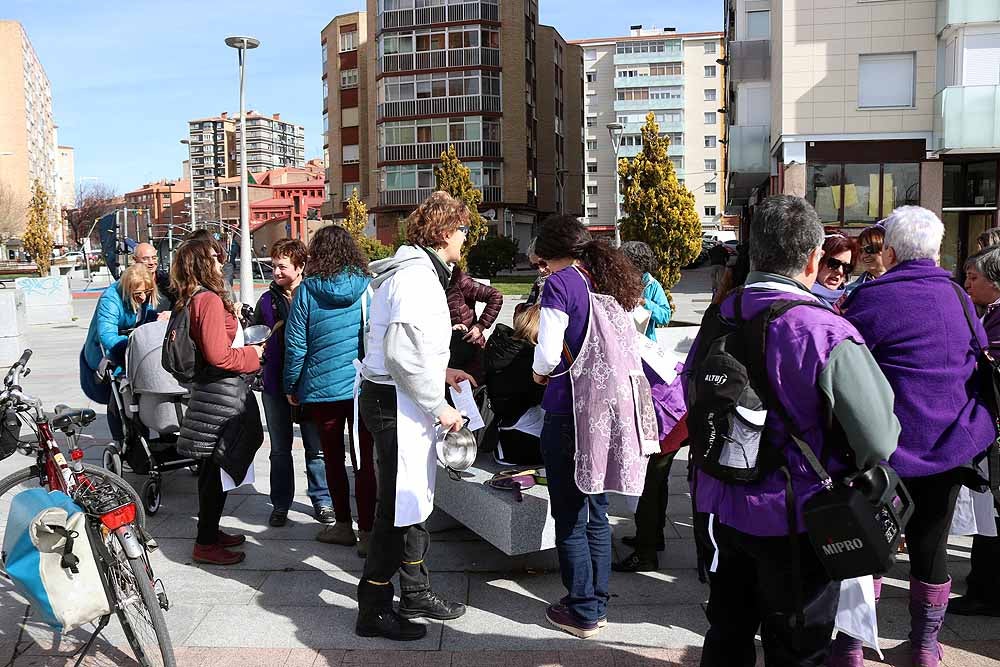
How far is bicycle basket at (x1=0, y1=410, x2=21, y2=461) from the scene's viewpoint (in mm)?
3947

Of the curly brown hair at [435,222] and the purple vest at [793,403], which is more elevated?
the curly brown hair at [435,222]

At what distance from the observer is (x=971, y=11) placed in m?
23.9

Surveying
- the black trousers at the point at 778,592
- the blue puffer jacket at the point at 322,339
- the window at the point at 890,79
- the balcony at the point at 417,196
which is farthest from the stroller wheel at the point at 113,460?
the balcony at the point at 417,196

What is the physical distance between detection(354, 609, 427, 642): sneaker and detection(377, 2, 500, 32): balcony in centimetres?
5850

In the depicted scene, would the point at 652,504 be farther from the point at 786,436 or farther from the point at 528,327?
the point at 786,436

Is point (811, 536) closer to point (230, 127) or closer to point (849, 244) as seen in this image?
point (849, 244)

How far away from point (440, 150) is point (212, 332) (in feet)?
185

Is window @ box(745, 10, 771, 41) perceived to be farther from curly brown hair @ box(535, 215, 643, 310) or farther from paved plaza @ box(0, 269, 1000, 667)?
curly brown hair @ box(535, 215, 643, 310)

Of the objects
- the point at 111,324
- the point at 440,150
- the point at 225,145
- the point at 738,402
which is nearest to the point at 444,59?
the point at 440,150

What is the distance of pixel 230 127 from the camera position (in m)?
168

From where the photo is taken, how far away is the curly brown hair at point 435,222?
13.5 ft

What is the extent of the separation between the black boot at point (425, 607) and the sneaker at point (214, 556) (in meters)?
1.28

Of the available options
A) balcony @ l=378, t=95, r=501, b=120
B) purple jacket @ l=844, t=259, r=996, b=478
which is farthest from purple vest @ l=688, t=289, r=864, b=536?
balcony @ l=378, t=95, r=501, b=120

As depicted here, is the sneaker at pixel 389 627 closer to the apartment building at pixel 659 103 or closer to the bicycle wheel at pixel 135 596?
the bicycle wheel at pixel 135 596
